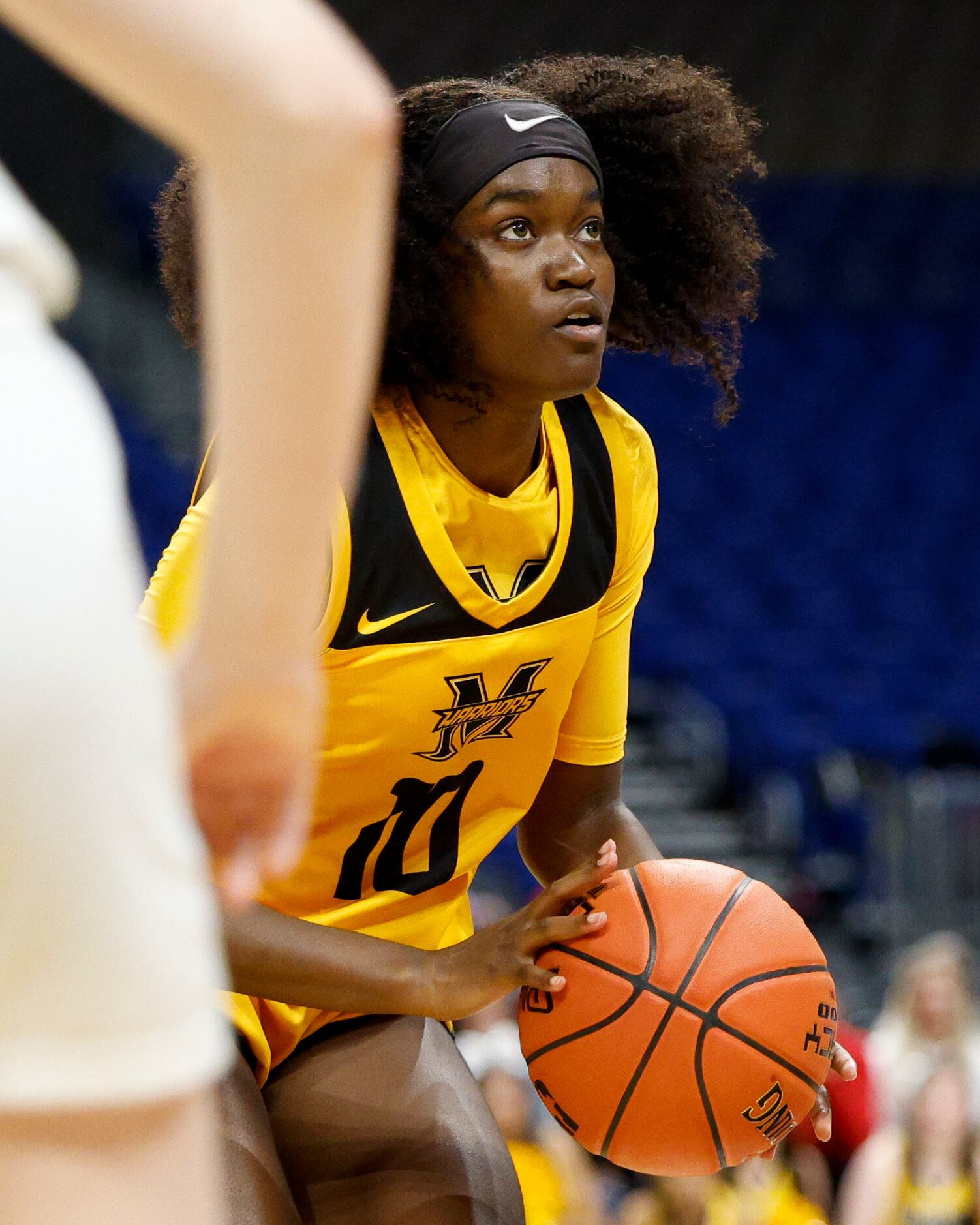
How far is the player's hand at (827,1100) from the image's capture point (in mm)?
2600

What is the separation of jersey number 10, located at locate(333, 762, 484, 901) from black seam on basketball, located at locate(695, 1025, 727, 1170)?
469mm

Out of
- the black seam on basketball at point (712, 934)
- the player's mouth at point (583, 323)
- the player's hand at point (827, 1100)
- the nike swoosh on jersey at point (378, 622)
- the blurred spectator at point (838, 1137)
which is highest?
the player's mouth at point (583, 323)

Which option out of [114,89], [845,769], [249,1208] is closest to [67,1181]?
[114,89]

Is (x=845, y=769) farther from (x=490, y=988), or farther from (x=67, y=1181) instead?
(x=67, y=1181)

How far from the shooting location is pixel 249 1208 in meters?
2.27

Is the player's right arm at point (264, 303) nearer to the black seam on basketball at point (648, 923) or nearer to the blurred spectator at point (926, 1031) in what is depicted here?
the black seam on basketball at point (648, 923)

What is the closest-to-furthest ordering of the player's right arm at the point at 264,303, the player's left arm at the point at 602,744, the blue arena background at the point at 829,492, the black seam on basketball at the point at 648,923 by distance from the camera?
the player's right arm at the point at 264,303, the black seam on basketball at the point at 648,923, the player's left arm at the point at 602,744, the blue arena background at the point at 829,492

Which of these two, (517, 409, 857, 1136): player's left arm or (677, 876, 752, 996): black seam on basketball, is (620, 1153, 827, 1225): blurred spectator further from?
(677, 876, 752, 996): black seam on basketball

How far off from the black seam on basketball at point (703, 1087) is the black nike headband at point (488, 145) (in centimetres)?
124

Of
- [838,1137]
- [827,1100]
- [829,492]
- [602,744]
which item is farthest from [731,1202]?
[829,492]

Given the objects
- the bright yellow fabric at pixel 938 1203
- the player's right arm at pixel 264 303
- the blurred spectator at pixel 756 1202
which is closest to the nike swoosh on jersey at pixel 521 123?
the player's right arm at pixel 264 303

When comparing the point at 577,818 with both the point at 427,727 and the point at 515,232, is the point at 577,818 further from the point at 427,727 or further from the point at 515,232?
the point at 515,232

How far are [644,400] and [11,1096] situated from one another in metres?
9.55

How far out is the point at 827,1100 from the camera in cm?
266
